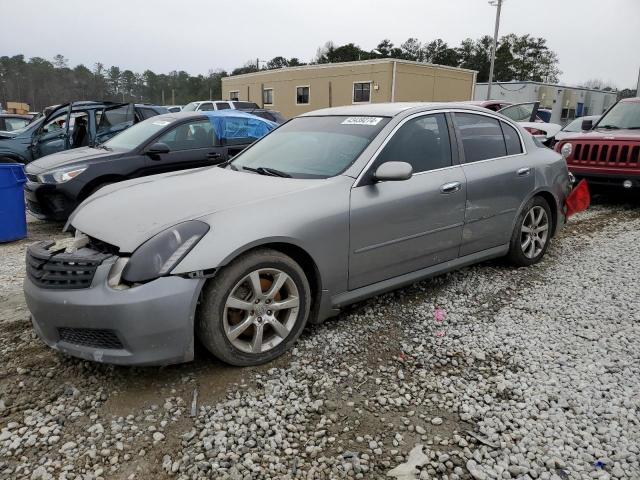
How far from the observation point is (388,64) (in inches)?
1160

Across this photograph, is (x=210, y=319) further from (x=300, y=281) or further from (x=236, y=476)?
(x=236, y=476)

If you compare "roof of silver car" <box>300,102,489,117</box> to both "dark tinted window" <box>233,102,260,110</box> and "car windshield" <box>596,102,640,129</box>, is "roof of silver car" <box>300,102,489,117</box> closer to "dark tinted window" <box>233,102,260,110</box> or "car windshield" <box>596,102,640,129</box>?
"car windshield" <box>596,102,640,129</box>

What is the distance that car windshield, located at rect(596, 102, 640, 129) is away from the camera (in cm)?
814

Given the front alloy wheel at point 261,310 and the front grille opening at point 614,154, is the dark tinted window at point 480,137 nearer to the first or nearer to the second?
the front alloy wheel at point 261,310

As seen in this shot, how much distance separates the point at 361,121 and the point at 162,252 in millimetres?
1976

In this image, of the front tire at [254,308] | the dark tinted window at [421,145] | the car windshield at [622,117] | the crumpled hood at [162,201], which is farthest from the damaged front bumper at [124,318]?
the car windshield at [622,117]

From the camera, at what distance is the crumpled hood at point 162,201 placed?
9.16 ft

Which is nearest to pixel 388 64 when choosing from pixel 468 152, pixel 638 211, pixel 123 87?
pixel 638 211

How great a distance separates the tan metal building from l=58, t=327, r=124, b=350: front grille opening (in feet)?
94.4

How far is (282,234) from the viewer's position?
9.52 feet

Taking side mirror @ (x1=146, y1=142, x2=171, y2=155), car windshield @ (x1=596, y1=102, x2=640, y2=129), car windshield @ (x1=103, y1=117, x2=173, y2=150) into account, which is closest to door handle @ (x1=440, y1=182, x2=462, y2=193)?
side mirror @ (x1=146, y1=142, x2=171, y2=155)

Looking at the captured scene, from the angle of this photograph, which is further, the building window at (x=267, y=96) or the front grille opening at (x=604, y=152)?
the building window at (x=267, y=96)

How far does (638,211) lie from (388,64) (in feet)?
79.1

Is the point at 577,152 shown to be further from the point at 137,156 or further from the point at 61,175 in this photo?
the point at 61,175
